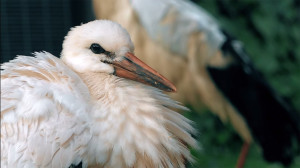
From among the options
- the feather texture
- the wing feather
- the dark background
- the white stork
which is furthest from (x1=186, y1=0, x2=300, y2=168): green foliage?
the wing feather

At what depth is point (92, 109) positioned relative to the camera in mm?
1641

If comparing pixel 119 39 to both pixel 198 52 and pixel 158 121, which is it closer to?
pixel 158 121

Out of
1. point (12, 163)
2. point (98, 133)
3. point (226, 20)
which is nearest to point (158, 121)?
point (98, 133)

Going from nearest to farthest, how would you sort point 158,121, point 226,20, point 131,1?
point 158,121 → point 131,1 → point 226,20

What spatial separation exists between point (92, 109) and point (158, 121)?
192 millimetres

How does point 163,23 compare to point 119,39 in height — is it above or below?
below

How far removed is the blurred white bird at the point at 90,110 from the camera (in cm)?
159

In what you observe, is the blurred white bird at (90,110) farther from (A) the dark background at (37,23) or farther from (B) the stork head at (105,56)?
(A) the dark background at (37,23)

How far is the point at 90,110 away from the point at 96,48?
19cm

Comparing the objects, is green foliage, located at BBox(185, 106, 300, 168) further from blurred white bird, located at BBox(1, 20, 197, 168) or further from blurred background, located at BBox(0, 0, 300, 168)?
blurred white bird, located at BBox(1, 20, 197, 168)

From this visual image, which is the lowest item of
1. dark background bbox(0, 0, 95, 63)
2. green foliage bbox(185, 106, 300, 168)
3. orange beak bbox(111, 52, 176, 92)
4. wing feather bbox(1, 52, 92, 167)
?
green foliage bbox(185, 106, 300, 168)

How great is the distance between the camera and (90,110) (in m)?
1.64

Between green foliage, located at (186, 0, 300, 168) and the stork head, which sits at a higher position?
the stork head

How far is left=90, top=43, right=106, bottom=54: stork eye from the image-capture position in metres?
1.70
